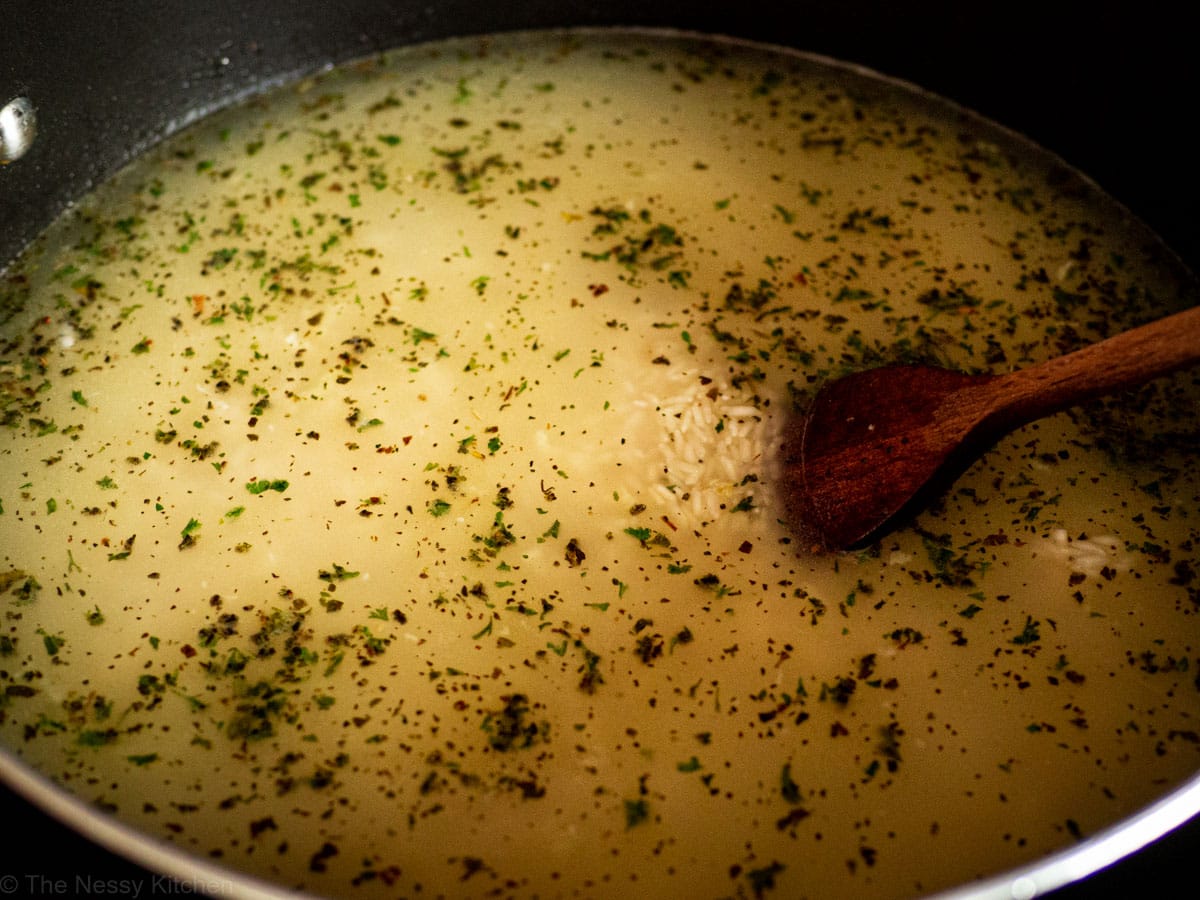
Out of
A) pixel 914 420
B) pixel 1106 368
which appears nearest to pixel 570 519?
pixel 914 420

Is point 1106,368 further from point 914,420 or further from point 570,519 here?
point 570,519

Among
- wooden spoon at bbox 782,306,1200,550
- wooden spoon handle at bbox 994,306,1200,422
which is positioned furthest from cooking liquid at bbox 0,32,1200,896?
wooden spoon handle at bbox 994,306,1200,422

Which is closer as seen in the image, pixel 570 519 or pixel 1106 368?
pixel 1106 368

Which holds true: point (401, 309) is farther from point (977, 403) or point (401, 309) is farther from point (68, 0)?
point (977, 403)

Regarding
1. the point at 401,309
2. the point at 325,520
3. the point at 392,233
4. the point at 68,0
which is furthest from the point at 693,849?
the point at 68,0

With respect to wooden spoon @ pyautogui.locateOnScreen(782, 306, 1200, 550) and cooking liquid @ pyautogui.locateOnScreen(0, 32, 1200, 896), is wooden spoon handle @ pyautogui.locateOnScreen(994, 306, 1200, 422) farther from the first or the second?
cooking liquid @ pyautogui.locateOnScreen(0, 32, 1200, 896)

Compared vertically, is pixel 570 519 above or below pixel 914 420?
below

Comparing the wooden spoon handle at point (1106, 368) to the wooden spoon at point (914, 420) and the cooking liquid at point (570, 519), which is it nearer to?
the wooden spoon at point (914, 420)
